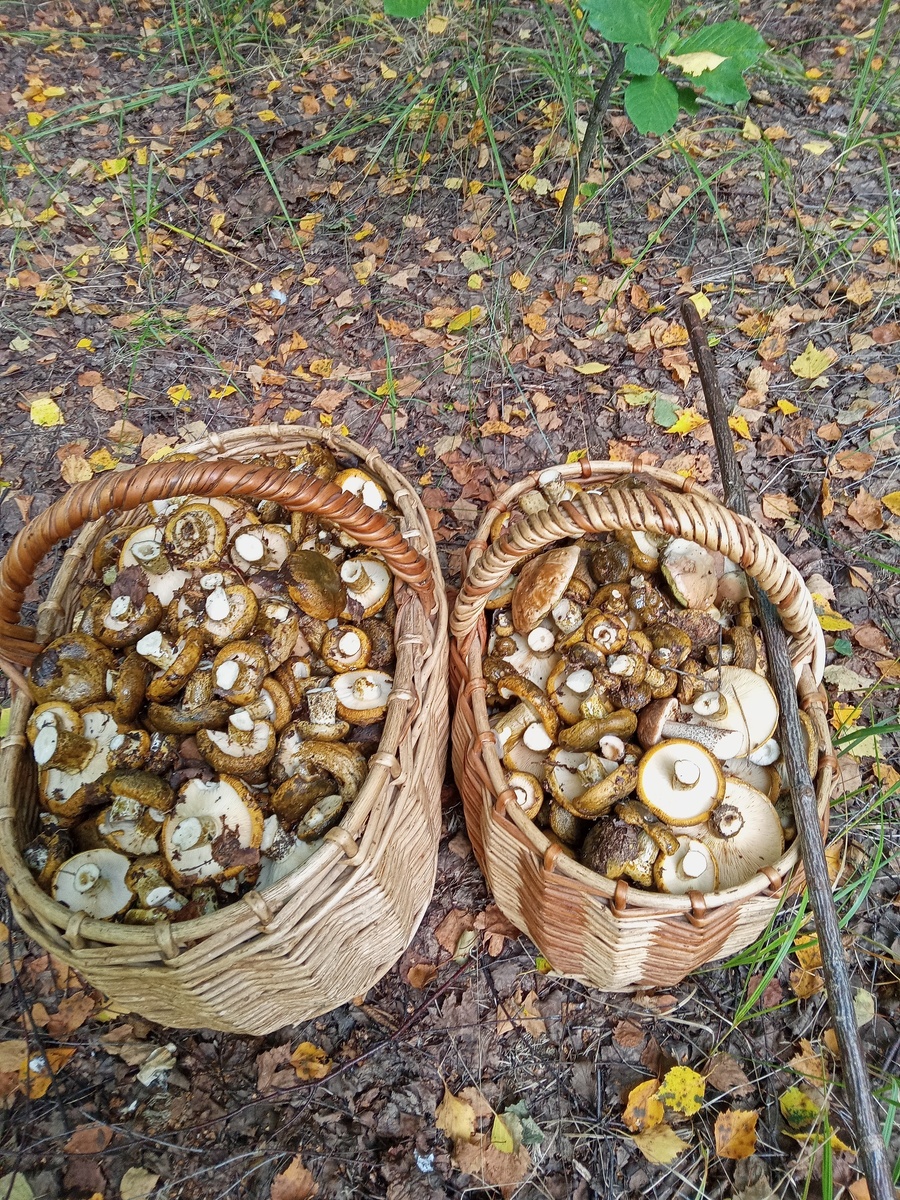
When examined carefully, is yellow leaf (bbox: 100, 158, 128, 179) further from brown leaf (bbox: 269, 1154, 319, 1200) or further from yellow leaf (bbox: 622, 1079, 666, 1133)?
yellow leaf (bbox: 622, 1079, 666, 1133)

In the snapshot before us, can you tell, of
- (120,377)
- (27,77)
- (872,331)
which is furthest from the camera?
(27,77)

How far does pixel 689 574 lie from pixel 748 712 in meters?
0.48

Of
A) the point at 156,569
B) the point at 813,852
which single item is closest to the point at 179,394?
the point at 156,569

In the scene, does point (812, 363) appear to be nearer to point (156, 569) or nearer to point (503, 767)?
point (503, 767)

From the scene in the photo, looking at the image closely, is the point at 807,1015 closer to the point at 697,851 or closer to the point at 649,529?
the point at 697,851

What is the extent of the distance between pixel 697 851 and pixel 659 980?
1.63 ft

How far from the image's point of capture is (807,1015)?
2.30m

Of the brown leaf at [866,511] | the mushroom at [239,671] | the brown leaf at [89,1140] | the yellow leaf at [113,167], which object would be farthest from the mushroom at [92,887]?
the yellow leaf at [113,167]

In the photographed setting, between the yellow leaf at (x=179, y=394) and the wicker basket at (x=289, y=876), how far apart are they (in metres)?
1.67

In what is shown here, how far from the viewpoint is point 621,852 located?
6.49 ft

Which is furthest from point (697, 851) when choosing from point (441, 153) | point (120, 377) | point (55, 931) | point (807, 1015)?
point (441, 153)

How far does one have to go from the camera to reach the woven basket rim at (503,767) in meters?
1.84

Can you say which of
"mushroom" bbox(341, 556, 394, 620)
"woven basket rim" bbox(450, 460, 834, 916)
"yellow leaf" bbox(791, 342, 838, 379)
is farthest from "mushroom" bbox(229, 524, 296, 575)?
"yellow leaf" bbox(791, 342, 838, 379)

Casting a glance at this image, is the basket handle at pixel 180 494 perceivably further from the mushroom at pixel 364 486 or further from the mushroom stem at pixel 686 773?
the mushroom stem at pixel 686 773
